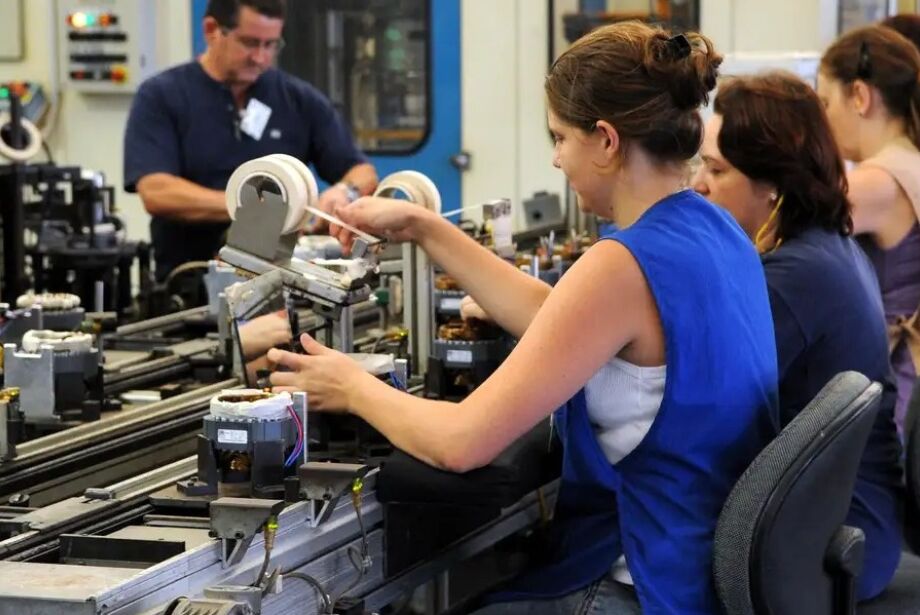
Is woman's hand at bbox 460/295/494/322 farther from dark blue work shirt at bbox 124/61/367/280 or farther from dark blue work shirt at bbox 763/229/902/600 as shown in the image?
dark blue work shirt at bbox 124/61/367/280

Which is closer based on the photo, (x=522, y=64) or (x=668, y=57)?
(x=668, y=57)

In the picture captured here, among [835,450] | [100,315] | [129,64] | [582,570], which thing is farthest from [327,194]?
[129,64]

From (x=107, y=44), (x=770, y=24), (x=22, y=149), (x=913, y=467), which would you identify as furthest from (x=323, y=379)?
(x=107, y=44)

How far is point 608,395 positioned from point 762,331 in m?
0.22

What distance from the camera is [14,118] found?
13.1 feet

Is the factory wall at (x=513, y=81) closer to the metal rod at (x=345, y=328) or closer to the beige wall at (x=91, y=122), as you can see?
the beige wall at (x=91, y=122)

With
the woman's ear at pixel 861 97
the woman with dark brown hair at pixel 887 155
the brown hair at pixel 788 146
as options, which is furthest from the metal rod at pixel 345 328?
the woman's ear at pixel 861 97

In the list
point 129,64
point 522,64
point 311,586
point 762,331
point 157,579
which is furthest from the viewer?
point 129,64

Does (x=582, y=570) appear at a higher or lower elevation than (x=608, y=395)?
lower

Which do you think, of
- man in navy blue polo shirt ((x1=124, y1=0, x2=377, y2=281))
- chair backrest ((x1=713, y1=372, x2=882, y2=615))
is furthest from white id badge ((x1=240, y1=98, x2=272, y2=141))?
chair backrest ((x1=713, y1=372, x2=882, y2=615))

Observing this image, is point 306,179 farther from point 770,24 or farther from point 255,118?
point 770,24

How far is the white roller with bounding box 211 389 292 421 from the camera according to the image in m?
1.59

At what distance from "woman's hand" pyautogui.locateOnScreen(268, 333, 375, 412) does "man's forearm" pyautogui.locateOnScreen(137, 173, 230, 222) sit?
1.86m

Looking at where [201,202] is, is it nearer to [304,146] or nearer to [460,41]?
[304,146]
